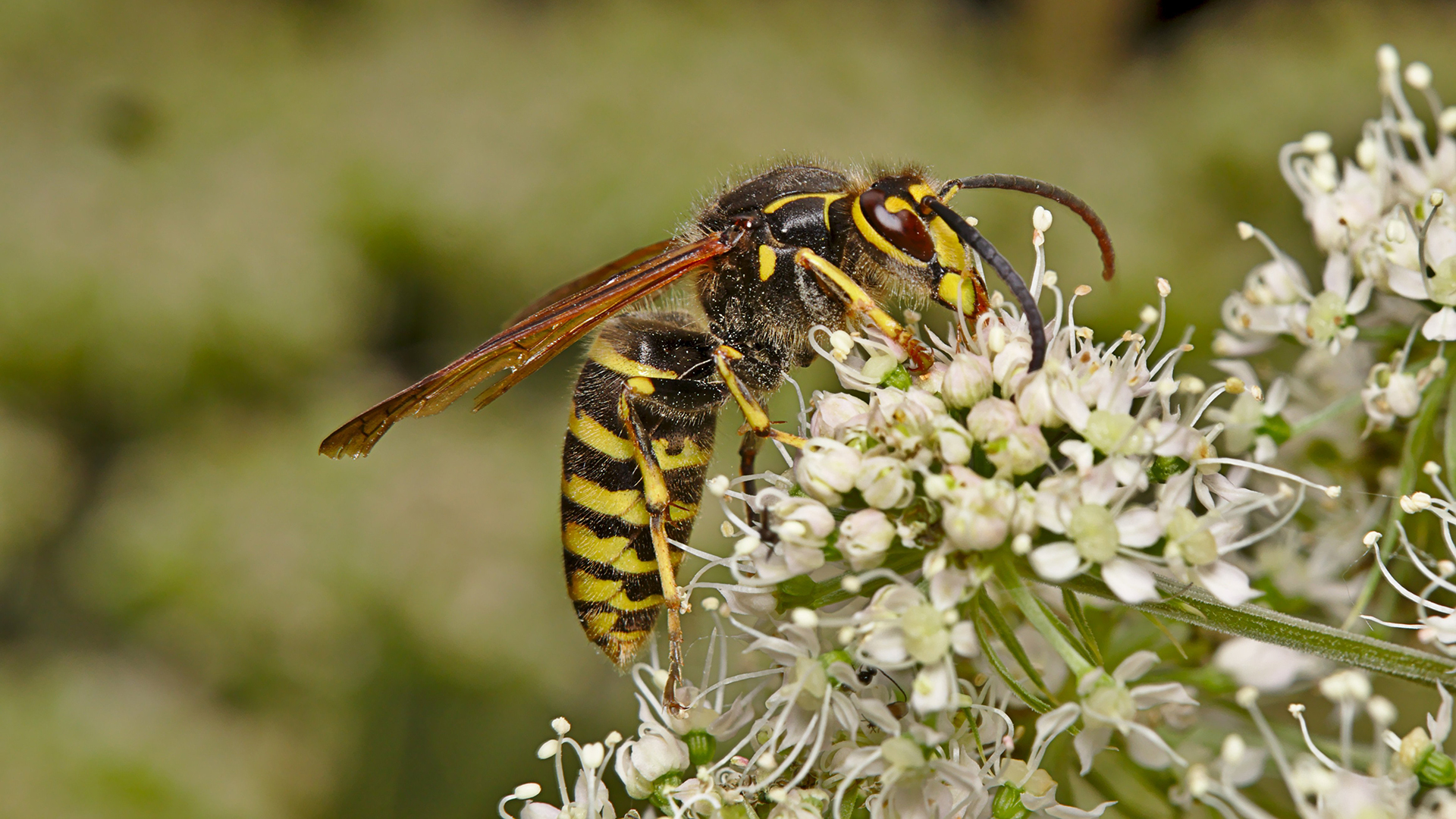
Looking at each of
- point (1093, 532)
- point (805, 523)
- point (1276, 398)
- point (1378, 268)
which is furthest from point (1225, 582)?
point (1378, 268)

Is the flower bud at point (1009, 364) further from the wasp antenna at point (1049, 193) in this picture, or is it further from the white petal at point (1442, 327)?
the white petal at point (1442, 327)

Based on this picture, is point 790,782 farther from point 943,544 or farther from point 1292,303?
point 1292,303

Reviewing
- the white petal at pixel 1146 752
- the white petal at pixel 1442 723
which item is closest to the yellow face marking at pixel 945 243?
the white petal at pixel 1146 752

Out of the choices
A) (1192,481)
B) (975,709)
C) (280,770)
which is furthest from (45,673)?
(1192,481)

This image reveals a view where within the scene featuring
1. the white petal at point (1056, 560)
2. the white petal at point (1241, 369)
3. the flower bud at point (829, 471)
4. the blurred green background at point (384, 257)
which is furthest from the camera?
the blurred green background at point (384, 257)

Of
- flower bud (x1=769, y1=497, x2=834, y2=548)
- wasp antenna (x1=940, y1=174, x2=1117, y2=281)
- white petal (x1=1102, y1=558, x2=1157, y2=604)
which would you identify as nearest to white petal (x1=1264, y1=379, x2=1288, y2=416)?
wasp antenna (x1=940, y1=174, x2=1117, y2=281)
